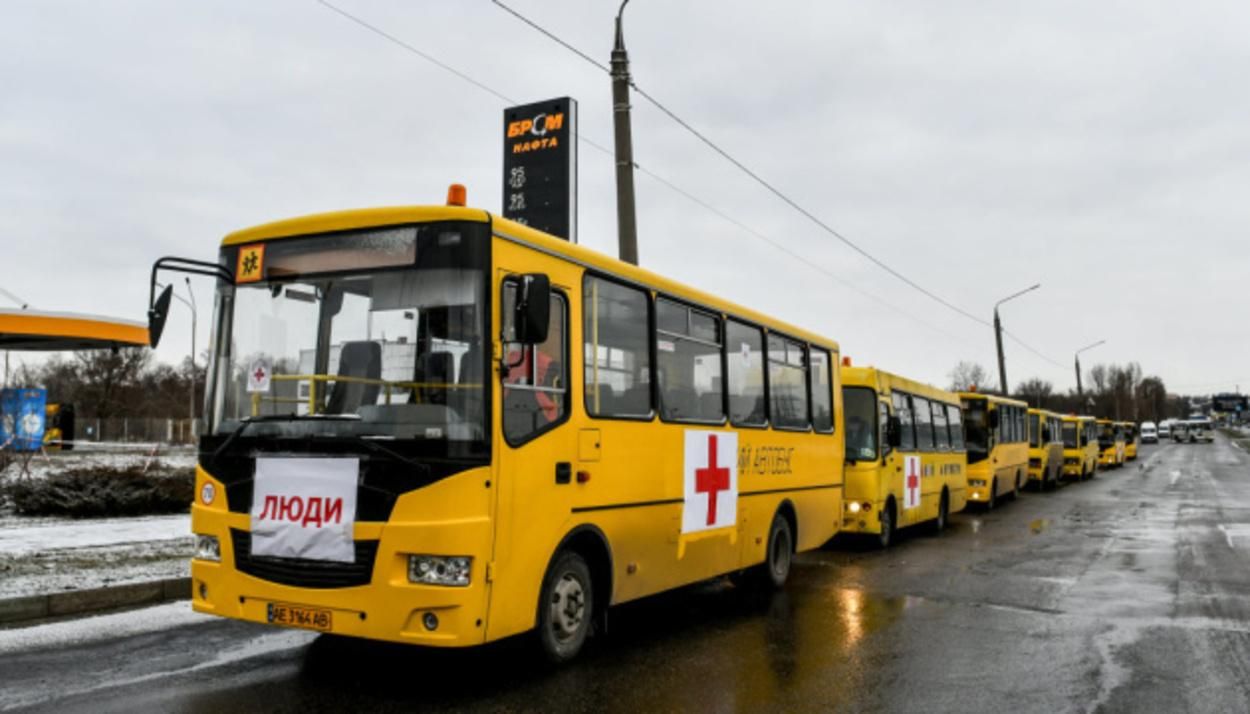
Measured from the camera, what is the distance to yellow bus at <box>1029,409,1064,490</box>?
99.8ft

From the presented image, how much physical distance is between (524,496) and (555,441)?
0.51 metres

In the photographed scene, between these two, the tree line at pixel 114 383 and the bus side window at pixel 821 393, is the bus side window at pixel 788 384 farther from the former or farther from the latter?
the tree line at pixel 114 383

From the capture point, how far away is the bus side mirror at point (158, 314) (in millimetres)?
5680

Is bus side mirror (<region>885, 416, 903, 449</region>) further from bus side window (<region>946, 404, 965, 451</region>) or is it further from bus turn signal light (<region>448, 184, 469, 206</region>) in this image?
bus turn signal light (<region>448, 184, 469, 206</region>)

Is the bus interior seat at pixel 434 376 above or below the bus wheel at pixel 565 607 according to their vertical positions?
above

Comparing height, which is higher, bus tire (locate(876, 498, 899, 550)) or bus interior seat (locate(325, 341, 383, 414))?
bus interior seat (locate(325, 341, 383, 414))

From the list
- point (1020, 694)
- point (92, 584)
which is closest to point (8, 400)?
point (92, 584)

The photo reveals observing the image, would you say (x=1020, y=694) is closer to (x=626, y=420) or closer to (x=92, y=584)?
(x=626, y=420)

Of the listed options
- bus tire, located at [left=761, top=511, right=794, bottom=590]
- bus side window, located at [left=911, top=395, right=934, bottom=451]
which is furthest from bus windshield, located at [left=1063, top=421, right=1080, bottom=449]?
bus tire, located at [left=761, top=511, right=794, bottom=590]

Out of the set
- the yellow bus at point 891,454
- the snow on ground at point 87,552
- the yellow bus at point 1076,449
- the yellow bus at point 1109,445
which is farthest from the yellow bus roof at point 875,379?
the yellow bus at point 1109,445

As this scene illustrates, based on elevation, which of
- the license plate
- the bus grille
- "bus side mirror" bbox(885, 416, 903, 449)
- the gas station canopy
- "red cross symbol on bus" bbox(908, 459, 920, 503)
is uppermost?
the gas station canopy

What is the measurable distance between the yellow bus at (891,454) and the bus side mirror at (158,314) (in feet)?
34.5

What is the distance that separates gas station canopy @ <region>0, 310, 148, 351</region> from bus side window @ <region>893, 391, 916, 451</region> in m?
18.9

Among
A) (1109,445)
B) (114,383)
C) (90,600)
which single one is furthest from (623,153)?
(114,383)
